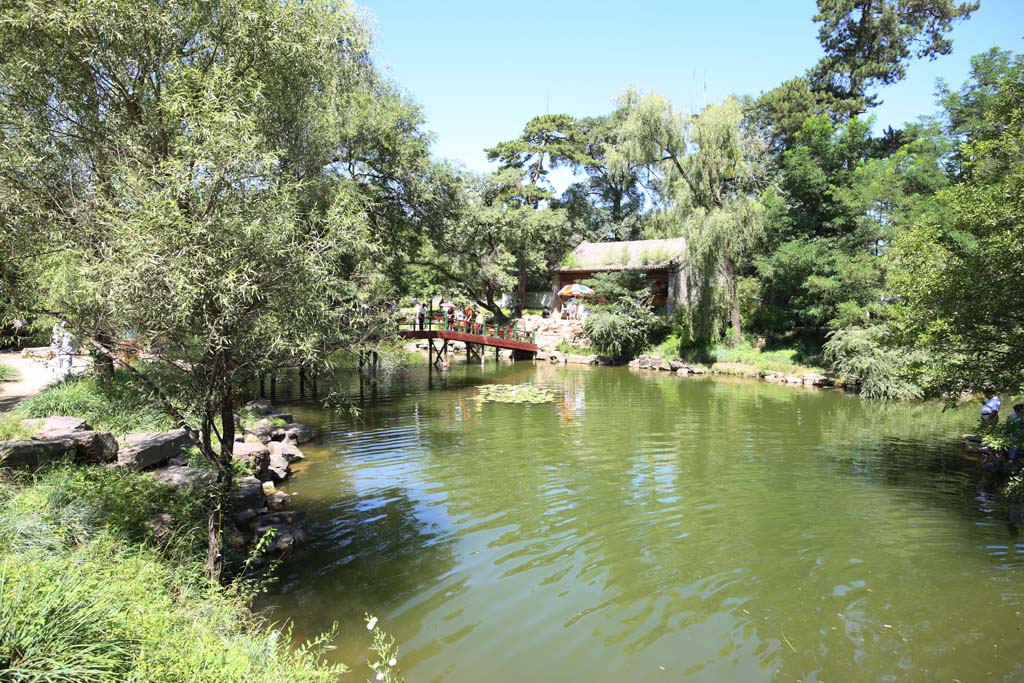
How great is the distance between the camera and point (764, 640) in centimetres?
585

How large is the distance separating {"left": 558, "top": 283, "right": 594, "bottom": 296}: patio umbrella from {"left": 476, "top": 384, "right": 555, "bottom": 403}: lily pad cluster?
13.6m

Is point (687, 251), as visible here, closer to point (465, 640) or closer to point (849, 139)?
point (849, 139)

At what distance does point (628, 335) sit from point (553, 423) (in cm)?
1563

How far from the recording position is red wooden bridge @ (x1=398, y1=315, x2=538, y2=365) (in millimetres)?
25969

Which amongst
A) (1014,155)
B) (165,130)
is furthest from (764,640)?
(1014,155)

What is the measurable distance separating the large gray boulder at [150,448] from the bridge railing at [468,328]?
1469 centimetres

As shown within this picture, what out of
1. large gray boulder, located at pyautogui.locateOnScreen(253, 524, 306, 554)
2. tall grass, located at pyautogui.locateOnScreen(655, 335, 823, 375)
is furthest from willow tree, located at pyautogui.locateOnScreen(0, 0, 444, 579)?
tall grass, located at pyautogui.locateOnScreen(655, 335, 823, 375)

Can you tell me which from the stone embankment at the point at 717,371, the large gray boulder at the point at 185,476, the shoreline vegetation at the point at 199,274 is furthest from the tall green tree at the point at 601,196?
the large gray boulder at the point at 185,476

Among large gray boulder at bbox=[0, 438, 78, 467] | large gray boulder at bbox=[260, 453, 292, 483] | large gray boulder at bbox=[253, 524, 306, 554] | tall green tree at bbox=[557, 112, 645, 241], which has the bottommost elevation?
large gray boulder at bbox=[253, 524, 306, 554]

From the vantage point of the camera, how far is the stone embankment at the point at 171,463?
720 cm

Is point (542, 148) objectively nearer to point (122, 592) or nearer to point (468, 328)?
point (468, 328)

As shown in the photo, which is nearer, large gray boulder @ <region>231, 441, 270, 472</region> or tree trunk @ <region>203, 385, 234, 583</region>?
tree trunk @ <region>203, 385, 234, 583</region>

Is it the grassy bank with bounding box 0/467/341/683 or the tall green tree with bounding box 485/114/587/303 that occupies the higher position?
the tall green tree with bounding box 485/114/587/303

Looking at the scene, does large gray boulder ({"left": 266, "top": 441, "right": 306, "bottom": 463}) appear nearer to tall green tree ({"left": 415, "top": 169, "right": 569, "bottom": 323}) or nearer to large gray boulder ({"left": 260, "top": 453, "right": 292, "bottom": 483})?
large gray boulder ({"left": 260, "top": 453, "right": 292, "bottom": 483})
